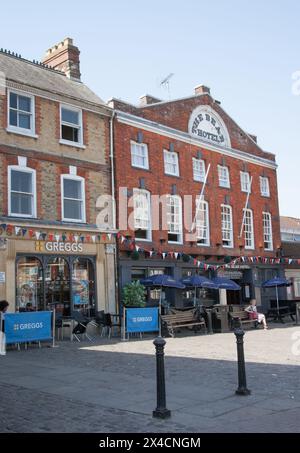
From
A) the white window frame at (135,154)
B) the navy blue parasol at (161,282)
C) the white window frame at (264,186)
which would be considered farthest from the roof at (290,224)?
the navy blue parasol at (161,282)

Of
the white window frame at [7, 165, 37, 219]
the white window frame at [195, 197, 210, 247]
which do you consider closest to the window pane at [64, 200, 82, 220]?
the white window frame at [7, 165, 37, 219]

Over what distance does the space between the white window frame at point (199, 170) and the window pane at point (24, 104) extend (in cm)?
983

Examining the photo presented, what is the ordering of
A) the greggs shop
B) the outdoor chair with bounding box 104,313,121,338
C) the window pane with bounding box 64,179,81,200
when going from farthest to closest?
the window pane with bounding box 64,179,81,200, the outdoor chair with bounding box 104,313,121,338, the greggs shop

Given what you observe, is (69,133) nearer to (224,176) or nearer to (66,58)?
(66,58)

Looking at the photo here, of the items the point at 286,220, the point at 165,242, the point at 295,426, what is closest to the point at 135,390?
the point at 295,426

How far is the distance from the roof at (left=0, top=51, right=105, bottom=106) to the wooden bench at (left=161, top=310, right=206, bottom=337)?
31.0ft

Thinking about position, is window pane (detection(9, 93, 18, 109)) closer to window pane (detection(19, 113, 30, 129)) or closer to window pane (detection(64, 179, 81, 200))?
window pane (detection(19, 113, 30, 129))

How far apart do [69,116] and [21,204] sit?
15.1ft

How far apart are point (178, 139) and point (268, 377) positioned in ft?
56.9

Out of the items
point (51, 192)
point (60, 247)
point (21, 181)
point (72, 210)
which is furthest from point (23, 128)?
point (60, 247)

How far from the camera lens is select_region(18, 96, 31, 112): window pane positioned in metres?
19.1

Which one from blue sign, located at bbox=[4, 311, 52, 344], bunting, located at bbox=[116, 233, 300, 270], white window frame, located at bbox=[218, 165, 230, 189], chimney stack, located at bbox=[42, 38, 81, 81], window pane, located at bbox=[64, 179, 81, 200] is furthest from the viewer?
white window frame, located at bbox=[218, 165, 230, 189]

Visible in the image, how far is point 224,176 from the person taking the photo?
2816cm

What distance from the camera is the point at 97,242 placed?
2039 centimetres
